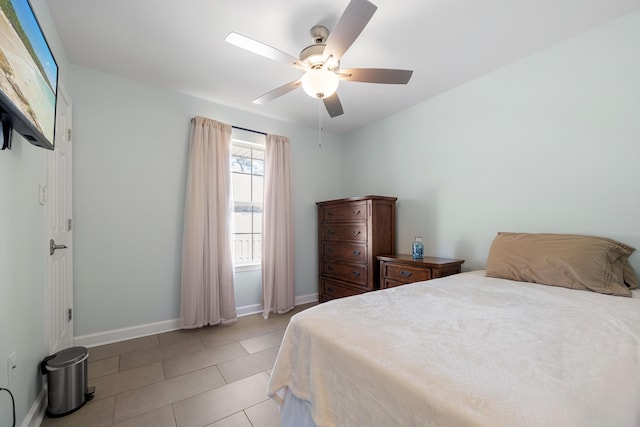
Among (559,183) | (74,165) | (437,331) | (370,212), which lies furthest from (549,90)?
(74,165)

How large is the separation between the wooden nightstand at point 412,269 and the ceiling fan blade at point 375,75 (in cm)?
155

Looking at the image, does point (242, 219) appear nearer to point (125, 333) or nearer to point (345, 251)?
point (345, 251)

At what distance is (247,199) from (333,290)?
5.37 ft

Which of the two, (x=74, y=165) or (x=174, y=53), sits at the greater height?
(x=174, y=53)

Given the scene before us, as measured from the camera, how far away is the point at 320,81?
177 cm

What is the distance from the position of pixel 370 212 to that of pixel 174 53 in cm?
236

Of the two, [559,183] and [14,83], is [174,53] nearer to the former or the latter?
[14,83]

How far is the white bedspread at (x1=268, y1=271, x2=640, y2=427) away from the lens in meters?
0.63

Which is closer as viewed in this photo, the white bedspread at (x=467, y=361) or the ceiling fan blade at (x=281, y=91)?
the white bedspread at (x=467, y=361)

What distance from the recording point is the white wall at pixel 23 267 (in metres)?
1.22

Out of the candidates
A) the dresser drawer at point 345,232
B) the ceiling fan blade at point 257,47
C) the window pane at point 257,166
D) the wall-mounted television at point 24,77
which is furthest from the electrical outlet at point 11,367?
the dresser drawer at point 345,232

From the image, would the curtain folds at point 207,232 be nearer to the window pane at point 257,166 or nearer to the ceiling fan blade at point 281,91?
the window pane at point 257,166

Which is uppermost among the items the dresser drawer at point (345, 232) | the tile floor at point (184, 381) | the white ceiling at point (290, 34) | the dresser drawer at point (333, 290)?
the white ceiling at point (290, 34)

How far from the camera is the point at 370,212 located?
3.07 metres
